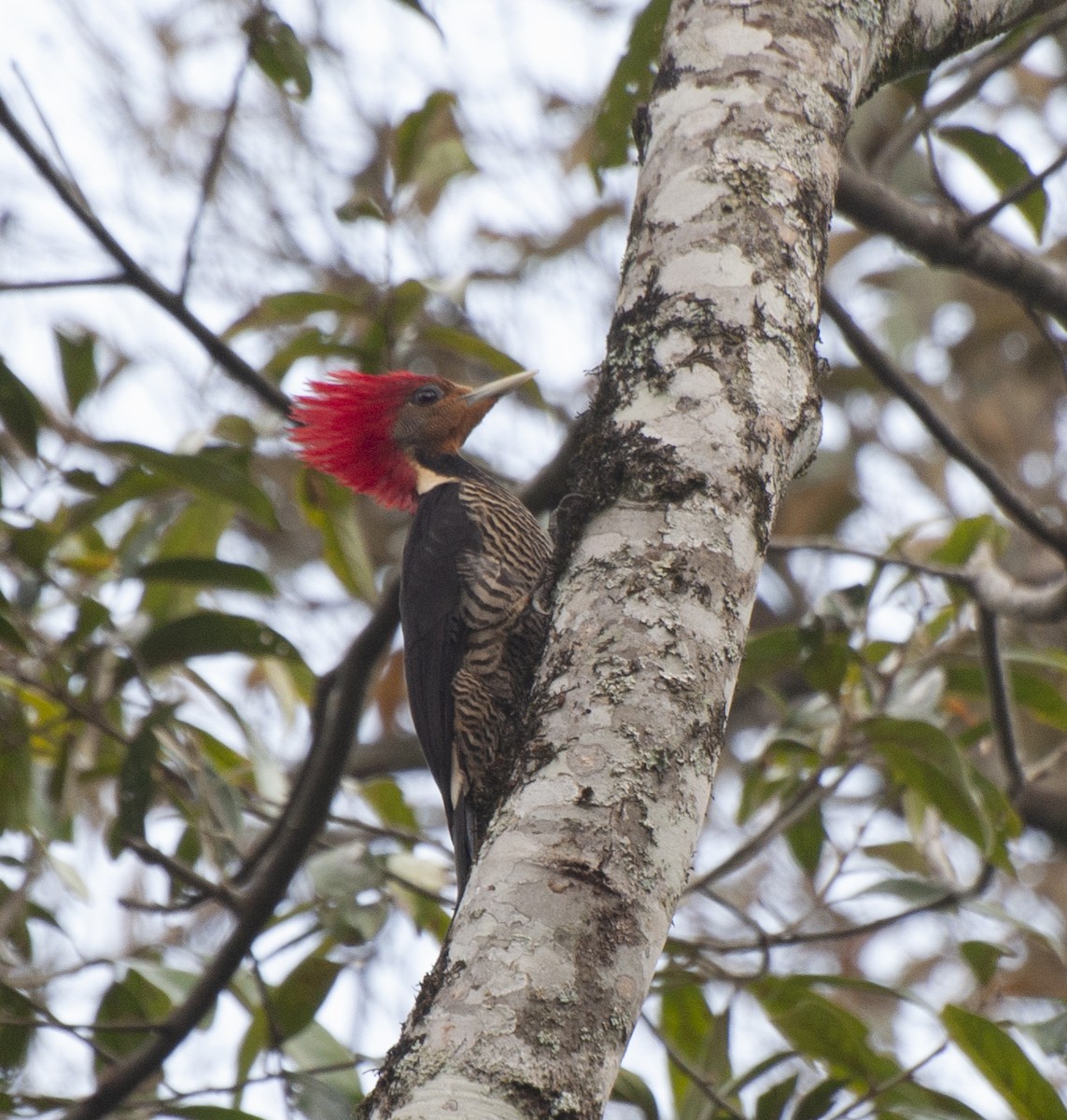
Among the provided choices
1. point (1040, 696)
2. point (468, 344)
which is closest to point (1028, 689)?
point (1040, 696)

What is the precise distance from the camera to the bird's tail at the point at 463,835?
9.86ft

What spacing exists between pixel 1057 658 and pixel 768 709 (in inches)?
124

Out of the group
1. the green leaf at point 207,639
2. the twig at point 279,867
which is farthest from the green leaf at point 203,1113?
the green leaf at point 207,639

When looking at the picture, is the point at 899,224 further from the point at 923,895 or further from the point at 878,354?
the point at 923,895

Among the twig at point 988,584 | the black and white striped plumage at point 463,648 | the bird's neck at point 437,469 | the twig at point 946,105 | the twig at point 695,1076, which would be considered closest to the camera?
the twig at point 695,1076

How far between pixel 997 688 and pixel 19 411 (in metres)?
2.30

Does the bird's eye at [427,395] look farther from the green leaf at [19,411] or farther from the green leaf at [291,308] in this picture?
the green leaf at [19,411]

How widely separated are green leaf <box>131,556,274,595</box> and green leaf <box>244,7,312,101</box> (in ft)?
3.70

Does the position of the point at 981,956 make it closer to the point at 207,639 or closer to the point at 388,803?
the point at 388,803

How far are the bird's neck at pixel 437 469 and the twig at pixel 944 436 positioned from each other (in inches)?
48.8

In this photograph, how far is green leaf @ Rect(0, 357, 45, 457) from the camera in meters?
2.88

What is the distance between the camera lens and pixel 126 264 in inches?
111

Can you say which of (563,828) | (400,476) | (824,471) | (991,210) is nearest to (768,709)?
(824,471)

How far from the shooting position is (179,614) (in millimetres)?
3449
